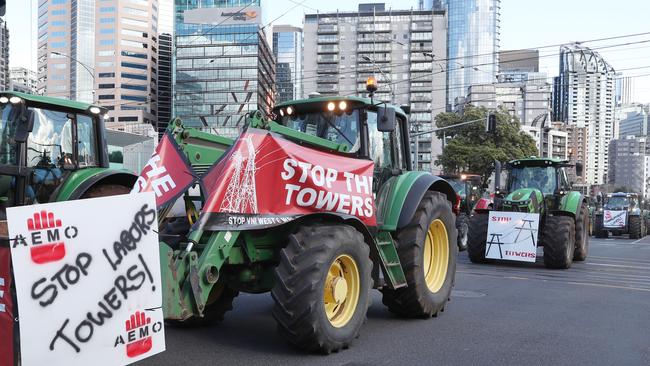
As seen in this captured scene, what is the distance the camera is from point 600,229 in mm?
28359

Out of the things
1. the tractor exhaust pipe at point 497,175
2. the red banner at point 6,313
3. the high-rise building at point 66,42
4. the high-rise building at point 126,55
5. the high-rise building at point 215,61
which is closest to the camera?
the red banner at point 6,313

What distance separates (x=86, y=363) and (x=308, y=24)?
383ft

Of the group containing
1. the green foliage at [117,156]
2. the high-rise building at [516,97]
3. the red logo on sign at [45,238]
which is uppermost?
the high-rise building at [516,97]

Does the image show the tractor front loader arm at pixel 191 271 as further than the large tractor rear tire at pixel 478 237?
No

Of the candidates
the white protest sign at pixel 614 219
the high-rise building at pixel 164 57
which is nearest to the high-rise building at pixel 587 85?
the white protest sign at pixel 614 219

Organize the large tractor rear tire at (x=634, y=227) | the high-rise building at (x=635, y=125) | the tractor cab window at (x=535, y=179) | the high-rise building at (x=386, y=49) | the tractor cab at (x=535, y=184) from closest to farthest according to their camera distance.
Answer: the tractor cab at (x=535, y=184)
the tractor cab window at (x=535, y=179)
the large tractor rear tire at (x=634, y=227)
the high-rise building at (x=635, y=125)
the high-rise building at (x=386, y=49)

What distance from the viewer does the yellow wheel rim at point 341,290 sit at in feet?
17.5

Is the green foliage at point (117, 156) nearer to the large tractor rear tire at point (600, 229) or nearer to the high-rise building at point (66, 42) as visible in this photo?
the large tractor rear tire at point (600, 229)

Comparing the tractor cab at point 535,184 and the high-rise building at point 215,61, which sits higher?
the high-rise building at point 215,61

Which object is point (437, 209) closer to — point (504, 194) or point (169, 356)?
point (169, 356)

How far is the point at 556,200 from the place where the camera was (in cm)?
1390

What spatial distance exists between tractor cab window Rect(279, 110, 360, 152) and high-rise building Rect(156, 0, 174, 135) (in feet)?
459

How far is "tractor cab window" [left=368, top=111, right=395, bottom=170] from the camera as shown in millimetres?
6578

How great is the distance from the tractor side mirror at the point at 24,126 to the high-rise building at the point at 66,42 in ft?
496
